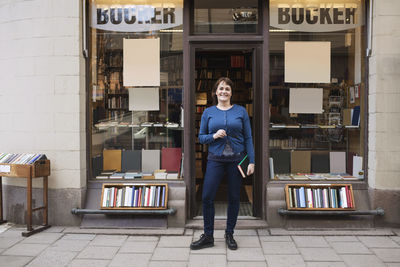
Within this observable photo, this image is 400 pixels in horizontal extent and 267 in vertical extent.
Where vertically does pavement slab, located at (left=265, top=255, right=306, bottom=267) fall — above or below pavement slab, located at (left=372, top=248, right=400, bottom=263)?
below

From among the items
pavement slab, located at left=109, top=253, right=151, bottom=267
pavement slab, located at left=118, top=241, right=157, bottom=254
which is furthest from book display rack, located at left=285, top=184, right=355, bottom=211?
pavement slab, located at left=109, top=253, right=151, bottom=267

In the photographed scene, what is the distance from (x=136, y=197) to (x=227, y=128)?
174 cm

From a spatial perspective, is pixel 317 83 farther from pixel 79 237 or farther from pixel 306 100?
pixel 79 237

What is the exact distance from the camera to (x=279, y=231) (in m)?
4.97

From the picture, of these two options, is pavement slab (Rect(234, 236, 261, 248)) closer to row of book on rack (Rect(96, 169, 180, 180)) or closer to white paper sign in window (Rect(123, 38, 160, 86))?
row of book on rack (Rect(96, 169, 180, 180))

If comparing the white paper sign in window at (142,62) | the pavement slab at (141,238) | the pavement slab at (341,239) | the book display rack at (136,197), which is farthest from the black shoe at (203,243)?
the white paper sign in window at (142,62)

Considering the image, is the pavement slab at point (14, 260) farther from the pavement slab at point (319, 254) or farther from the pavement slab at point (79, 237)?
the pavement slab at point (319, 254)

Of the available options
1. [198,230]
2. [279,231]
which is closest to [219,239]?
[198,230]

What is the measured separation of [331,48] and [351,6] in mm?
646

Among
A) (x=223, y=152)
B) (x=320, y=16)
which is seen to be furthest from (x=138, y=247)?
(x=320, y=16)

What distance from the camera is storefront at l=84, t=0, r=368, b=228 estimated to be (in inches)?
209

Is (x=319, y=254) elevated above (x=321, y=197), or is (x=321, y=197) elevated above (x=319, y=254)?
(x=321, y=197)

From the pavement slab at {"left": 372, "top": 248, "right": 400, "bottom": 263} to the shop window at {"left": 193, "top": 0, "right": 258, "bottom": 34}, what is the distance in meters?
3.22

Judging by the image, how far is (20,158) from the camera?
5031 mm
